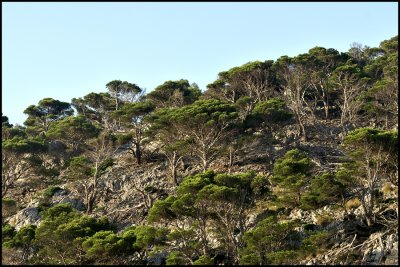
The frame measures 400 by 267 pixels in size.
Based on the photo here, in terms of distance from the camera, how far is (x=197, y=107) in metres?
40.4

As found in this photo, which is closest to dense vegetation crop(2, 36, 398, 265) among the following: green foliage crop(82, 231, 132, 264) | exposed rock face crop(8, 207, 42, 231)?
green foliage crop(82, 231, 132, 264)

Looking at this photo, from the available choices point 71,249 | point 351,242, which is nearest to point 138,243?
point 71,249

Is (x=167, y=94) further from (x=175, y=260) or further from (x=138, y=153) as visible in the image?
(x=175, y=260)

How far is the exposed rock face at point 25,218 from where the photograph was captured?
37938 mm

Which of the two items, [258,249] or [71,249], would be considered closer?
[258,249]

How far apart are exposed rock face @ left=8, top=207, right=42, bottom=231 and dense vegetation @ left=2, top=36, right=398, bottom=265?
0.37 metres

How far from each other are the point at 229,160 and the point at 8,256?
2095 cm

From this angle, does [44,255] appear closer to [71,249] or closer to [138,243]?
[71,249]

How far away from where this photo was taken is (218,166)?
142 feet

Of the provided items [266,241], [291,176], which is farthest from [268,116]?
[266,241]

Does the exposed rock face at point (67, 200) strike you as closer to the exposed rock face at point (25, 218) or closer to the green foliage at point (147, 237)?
the exposed rock face at point (25, 218)

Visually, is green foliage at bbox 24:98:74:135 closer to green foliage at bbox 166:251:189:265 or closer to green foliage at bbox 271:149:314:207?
green foliage at bbox 271:149:314:207

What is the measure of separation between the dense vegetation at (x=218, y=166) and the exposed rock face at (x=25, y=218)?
37 cm

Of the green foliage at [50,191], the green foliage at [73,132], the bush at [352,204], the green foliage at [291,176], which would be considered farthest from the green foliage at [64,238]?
the green foliage at [73,132]
